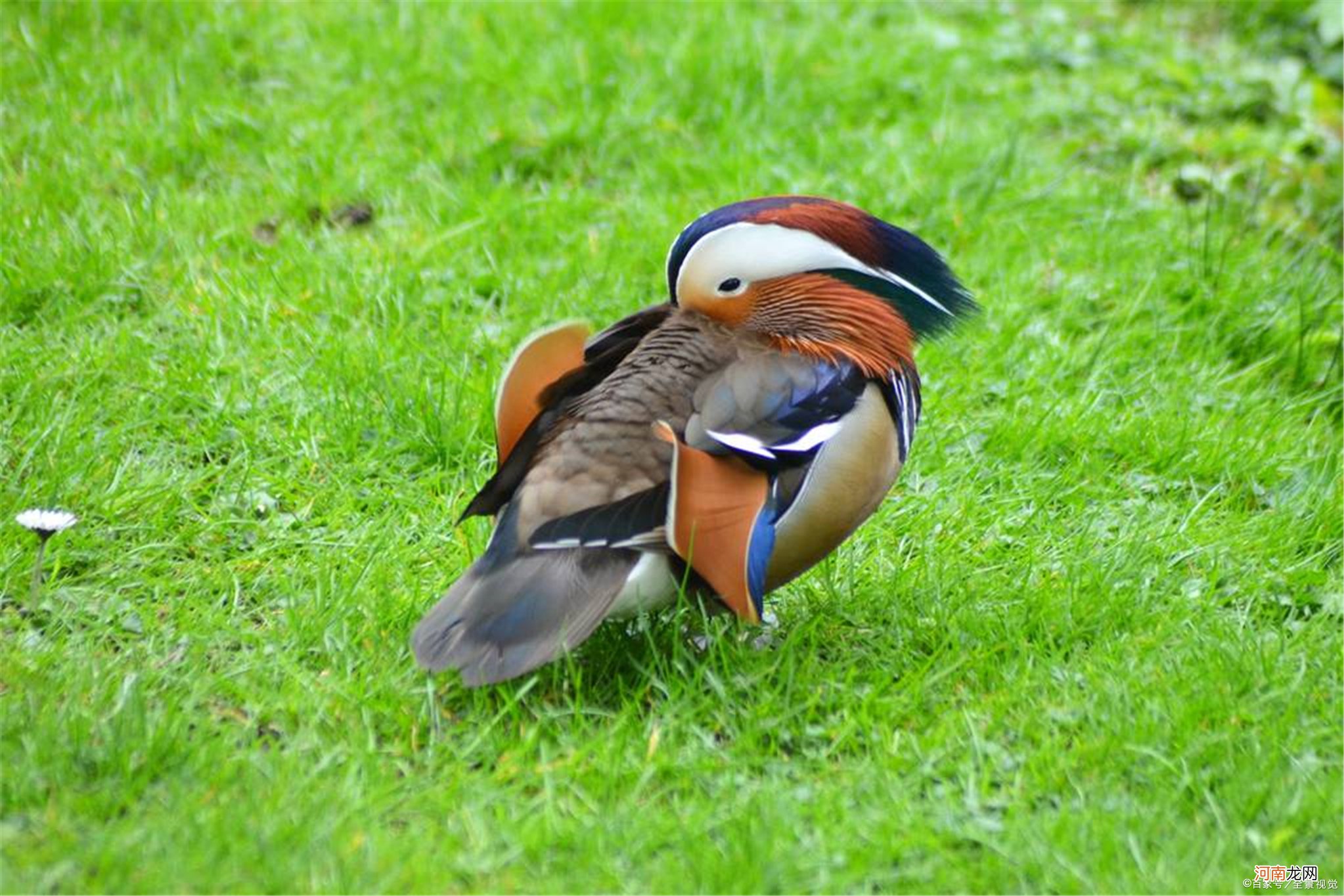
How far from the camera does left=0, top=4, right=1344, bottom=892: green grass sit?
2670mm

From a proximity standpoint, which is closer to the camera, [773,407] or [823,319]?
[773,407]

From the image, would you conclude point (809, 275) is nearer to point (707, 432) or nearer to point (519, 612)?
point (707, 432)

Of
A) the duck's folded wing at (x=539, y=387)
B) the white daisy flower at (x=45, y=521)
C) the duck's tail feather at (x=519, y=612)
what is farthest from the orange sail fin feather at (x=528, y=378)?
the white daisy flower at (x=45, y=521)

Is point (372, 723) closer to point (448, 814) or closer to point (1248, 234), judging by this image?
point (448, 814)

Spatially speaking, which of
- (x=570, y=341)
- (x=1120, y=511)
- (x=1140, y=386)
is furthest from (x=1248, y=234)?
(x=570, y=341)

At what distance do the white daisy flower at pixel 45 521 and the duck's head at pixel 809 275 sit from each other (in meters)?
1.32

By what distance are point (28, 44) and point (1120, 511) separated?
390 cm

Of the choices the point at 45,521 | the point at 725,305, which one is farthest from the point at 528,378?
the point at 45,521

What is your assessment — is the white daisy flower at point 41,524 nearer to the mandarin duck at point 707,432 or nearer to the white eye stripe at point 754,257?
the mandarin duck at point 707,432

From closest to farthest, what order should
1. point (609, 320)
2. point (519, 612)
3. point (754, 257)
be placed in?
point (519, 612), point (754, 257), point (609, 320)

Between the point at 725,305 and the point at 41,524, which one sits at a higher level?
the point at 725,305

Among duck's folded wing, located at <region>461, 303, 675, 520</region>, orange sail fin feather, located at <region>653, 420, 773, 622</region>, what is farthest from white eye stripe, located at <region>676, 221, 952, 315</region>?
orange sail fin feather, located at <region>653, 420, 773, 622</region>

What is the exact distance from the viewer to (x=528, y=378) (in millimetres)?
3145

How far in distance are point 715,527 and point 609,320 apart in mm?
1652
